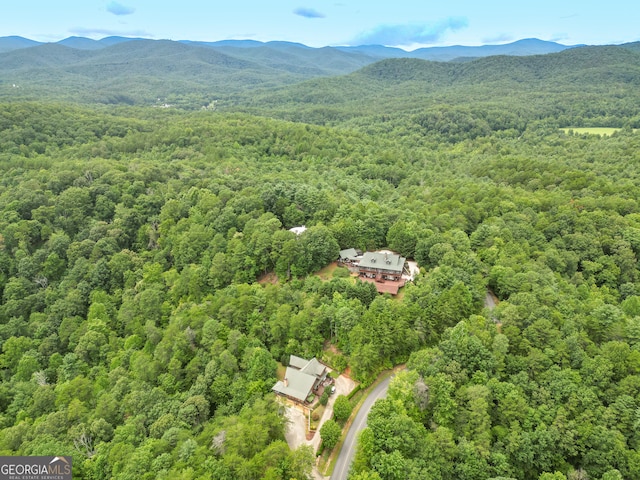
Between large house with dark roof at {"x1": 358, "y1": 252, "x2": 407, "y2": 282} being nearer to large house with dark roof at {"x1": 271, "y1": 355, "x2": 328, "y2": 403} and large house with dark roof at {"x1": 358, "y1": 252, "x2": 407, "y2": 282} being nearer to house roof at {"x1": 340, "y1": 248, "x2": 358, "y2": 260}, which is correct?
house roof at {"x1": 340, "y1": 248, "x2": 358, "y2": 260}

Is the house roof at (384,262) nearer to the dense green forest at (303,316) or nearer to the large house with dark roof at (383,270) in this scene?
the large house with dark roof at (383,270)

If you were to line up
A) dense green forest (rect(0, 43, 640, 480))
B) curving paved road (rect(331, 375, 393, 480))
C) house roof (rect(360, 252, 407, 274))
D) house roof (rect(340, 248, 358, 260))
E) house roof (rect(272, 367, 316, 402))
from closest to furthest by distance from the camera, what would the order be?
1. dense green forest (rect(0, 43, 640, 480))
2. curving paved road (rect(331, 375, 393, 480))
3. house roof (rect(272, 367, 316, 402))
4. house roof (rect(360, 252, 407, 274))
5. house roof (rect(340, 248, 358, 260))

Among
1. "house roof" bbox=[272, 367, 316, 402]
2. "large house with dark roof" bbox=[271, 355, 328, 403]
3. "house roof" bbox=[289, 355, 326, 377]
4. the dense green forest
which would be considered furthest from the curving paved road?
"house roof" bbox=[289, 355, 326, 377]

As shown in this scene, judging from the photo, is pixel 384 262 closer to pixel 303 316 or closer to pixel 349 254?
pixel 349 254

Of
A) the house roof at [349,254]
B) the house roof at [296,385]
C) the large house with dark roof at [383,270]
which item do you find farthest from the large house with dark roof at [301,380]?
the house roof at [349,254]

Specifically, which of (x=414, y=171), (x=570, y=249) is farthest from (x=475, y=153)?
(x=570, y=249)

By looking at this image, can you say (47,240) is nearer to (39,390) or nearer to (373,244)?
(39,390)

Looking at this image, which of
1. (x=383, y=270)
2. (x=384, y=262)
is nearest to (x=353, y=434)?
(x=383, y=270)
